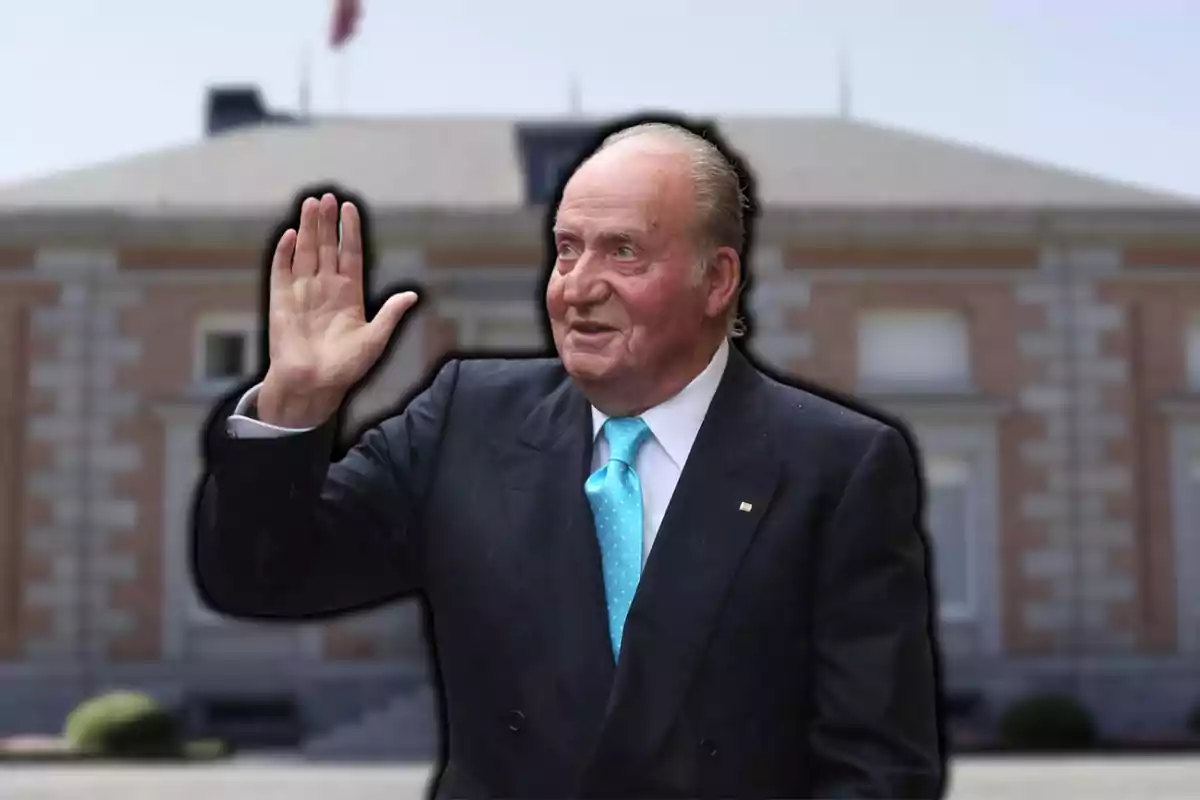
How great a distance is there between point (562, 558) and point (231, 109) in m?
25.1

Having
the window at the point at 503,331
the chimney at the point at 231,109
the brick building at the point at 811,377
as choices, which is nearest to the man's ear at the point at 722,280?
the brick building at the point at 811,377

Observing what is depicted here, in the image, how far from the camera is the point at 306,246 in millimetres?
2195

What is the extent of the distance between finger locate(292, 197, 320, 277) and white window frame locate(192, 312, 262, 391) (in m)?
18.7

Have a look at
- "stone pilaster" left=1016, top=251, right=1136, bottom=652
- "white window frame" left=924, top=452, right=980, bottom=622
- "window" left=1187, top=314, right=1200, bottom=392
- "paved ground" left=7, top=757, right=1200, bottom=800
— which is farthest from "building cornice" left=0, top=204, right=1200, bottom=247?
"paved ground" left=7, top=757, right=1200, bottom=800

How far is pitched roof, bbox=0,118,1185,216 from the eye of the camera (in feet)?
69.7

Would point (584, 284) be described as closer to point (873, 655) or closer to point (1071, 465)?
point (873, 655)

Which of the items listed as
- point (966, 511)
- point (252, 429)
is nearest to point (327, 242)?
point (252, 429)

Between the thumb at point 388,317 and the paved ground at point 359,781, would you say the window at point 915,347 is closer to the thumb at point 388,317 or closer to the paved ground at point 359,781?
the paved ground at point 359,781

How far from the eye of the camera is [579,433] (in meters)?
2.25

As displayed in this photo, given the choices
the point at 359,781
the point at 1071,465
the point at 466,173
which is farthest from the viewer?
the point at 466,173

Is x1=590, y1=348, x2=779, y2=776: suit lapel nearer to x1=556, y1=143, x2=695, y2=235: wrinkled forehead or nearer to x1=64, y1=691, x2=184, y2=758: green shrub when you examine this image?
x1=556, y1=143, x2=695, y2=235: wrinkled forehead

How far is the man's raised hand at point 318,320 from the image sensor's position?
2.11m

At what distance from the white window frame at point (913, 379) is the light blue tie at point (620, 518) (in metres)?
18.7

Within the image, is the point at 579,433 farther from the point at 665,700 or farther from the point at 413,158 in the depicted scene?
the point at 413,158
